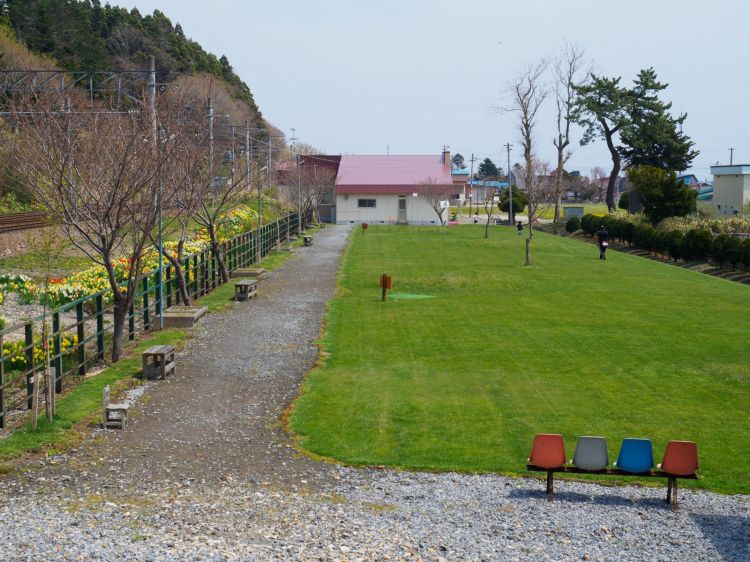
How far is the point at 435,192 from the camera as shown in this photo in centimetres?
6975

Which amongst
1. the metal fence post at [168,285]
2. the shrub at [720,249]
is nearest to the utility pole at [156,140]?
the metal fence post at [168,285]

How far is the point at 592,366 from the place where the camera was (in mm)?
15953

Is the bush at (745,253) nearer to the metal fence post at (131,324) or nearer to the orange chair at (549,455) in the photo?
the metal fence post at (131,324)

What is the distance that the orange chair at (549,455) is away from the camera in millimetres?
9156

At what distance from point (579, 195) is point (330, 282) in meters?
123

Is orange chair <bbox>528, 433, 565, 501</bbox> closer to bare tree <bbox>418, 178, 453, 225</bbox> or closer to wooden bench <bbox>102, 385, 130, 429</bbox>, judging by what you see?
wooden bench <bbox>102, 385, 130, 429</bbox>

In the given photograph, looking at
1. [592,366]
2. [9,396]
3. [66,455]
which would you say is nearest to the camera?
[66,455]

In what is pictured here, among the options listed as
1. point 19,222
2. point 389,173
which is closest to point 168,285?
point 19,222

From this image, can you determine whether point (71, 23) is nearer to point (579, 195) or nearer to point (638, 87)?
point (638, 87)

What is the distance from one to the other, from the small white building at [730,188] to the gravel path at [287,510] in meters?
47.7

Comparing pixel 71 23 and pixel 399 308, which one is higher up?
pixel 71 23

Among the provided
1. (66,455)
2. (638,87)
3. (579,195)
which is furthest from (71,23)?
(579,195)

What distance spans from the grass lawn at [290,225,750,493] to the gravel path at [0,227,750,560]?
2.51 feet

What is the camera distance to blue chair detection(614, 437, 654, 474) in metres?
9.27
